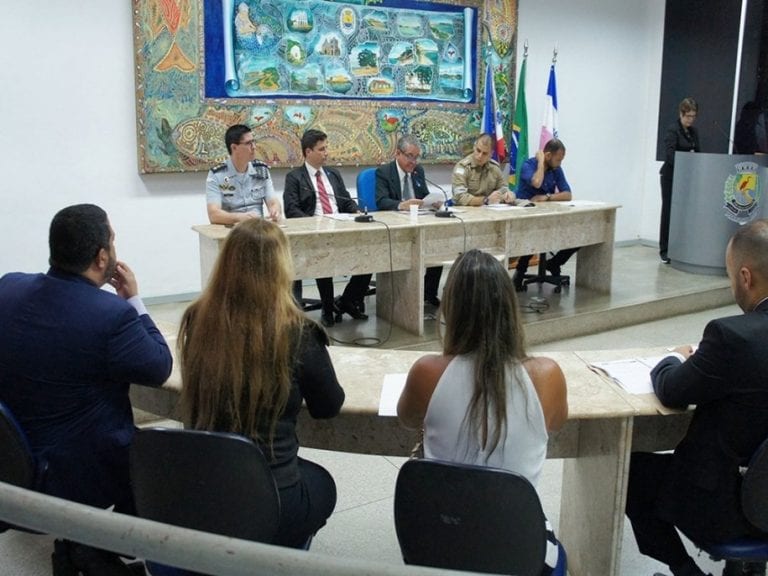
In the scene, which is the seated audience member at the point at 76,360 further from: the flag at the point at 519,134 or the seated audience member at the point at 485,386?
the flag at the point at 519,134

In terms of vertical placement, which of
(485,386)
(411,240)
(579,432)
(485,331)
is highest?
(485,331)

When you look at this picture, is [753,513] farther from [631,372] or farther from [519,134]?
[519,134]

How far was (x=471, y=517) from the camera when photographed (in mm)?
1443

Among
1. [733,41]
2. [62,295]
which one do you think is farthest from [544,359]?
[733,41]

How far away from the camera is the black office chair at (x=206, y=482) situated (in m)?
1.51

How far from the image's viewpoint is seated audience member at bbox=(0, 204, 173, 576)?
1.78 meters

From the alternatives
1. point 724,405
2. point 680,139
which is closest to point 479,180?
point 680,139

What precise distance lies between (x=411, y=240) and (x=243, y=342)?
309cm

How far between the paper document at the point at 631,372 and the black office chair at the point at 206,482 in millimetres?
1056

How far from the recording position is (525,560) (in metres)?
1.48

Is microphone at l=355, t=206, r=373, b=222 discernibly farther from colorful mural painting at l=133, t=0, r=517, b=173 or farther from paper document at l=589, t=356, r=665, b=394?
paper document at l=589, t=356, r=665, b=394

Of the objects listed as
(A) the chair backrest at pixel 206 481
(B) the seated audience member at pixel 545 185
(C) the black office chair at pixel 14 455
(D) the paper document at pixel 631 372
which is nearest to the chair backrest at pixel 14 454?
(C) the black office chair at pixel 14 455

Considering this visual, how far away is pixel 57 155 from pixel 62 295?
3636 mm

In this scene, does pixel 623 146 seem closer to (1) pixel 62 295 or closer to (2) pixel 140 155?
(2) pixel 140 155
